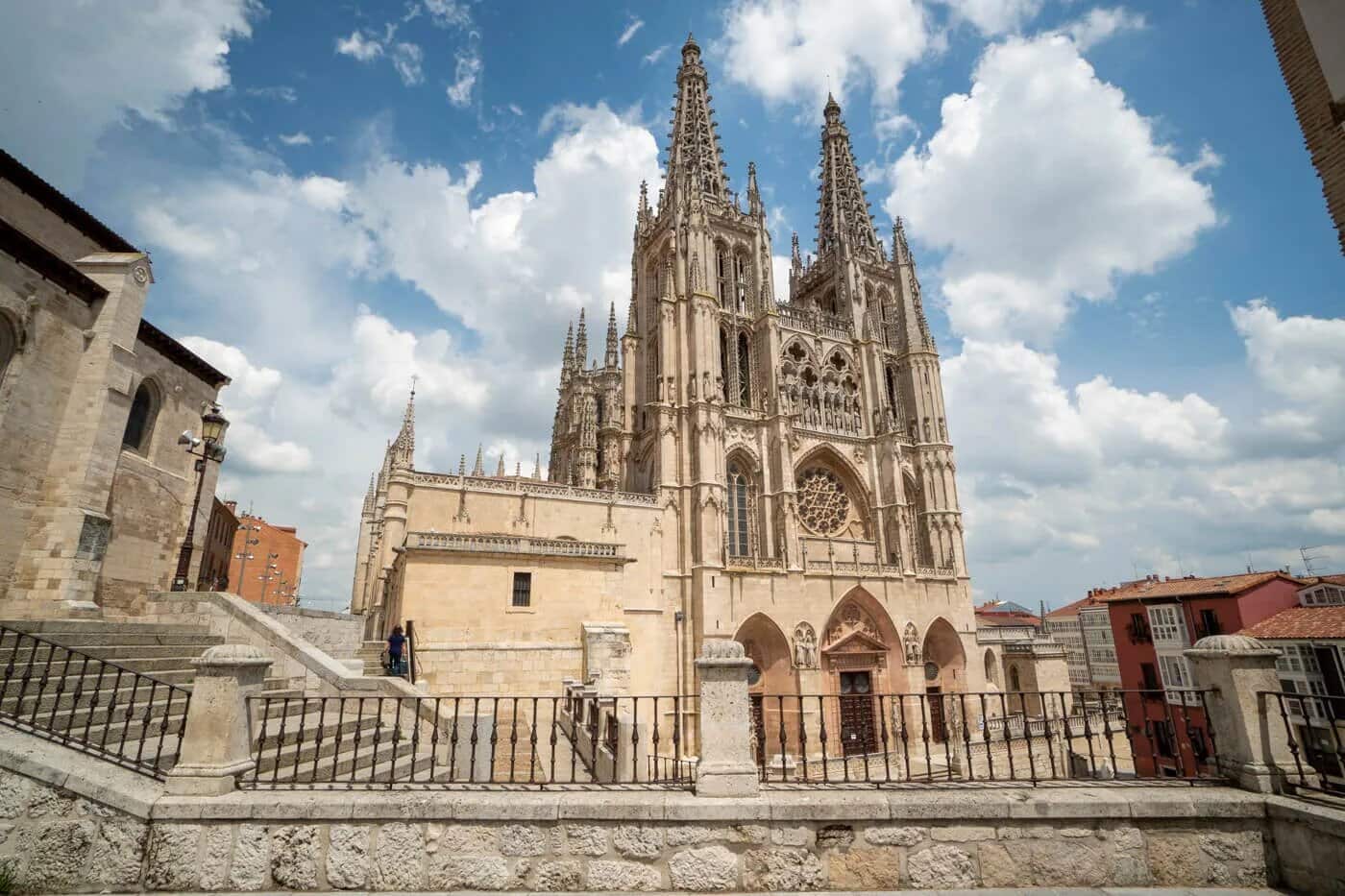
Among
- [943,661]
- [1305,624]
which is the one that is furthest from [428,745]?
[1305,624]

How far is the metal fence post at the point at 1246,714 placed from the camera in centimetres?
494

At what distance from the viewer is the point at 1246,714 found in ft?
16.5

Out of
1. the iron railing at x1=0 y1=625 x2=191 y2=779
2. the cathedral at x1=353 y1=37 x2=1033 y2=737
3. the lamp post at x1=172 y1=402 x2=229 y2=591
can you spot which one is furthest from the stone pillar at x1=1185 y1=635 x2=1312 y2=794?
the lamp post at x1=172 y1=402 x2=229 y2=591

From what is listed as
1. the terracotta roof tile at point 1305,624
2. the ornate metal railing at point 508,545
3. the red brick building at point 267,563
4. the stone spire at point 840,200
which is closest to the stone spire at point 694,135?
the stone spire at point 840,200

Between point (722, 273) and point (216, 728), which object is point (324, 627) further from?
point (722, 273)

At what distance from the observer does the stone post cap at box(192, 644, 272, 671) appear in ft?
16.5

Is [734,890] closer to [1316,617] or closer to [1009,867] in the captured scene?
[1009,867]

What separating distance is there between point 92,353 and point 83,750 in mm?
9771

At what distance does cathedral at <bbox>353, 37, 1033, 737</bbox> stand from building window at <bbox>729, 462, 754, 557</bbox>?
9cm

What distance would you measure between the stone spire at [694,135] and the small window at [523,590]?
22300mm

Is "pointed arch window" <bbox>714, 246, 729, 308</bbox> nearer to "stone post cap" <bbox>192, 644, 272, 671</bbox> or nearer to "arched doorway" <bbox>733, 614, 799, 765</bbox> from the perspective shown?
"arched doorway" <bbox>733, 614, 799, 765</bbox>

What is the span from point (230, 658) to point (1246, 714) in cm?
851

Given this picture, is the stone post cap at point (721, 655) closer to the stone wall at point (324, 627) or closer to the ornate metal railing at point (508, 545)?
the stone wall at point (324, 627)

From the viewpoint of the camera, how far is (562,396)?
3909 centimetres
